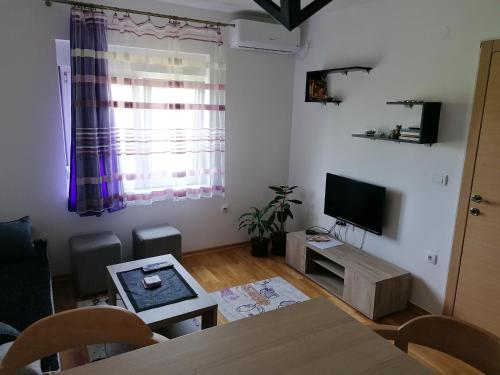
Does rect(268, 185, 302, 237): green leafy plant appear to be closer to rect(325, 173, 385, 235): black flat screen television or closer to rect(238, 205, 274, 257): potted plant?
rect(238, 205, 274, 257): potted plant

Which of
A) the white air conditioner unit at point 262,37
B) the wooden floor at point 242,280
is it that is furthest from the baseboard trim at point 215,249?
the white air conditioner unit at point 262,37

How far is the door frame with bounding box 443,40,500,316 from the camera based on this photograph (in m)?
2.46

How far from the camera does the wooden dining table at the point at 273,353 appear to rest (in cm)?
92

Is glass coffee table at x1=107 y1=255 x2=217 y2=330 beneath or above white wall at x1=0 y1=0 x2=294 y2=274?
beneath

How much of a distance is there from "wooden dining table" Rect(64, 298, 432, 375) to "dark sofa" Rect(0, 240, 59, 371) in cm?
117

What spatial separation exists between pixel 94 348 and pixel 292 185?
2.82 metres

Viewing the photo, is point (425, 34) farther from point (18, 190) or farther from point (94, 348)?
point (18, 190)

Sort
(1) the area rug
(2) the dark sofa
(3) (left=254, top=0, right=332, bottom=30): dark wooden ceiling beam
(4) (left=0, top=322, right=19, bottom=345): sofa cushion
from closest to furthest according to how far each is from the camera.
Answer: (3) (left=254, top=0, right=332, bottom=30): dark wooden ceiling beam < (4) (left=0, top=322, right=19, bottom=345): sofa cushion < (2) the dark sofa < (1) the area rug

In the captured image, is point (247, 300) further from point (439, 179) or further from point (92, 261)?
point (439, 179)

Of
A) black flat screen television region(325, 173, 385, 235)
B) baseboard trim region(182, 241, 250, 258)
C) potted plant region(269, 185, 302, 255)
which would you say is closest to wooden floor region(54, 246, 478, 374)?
baseboard trim region(182, 241, 250, 258)

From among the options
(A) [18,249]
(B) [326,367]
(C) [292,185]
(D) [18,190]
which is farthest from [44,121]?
(B) [326,367]

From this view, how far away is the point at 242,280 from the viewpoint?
141 inches

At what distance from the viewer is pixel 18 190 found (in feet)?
10.4

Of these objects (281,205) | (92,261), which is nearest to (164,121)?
(92,261)
